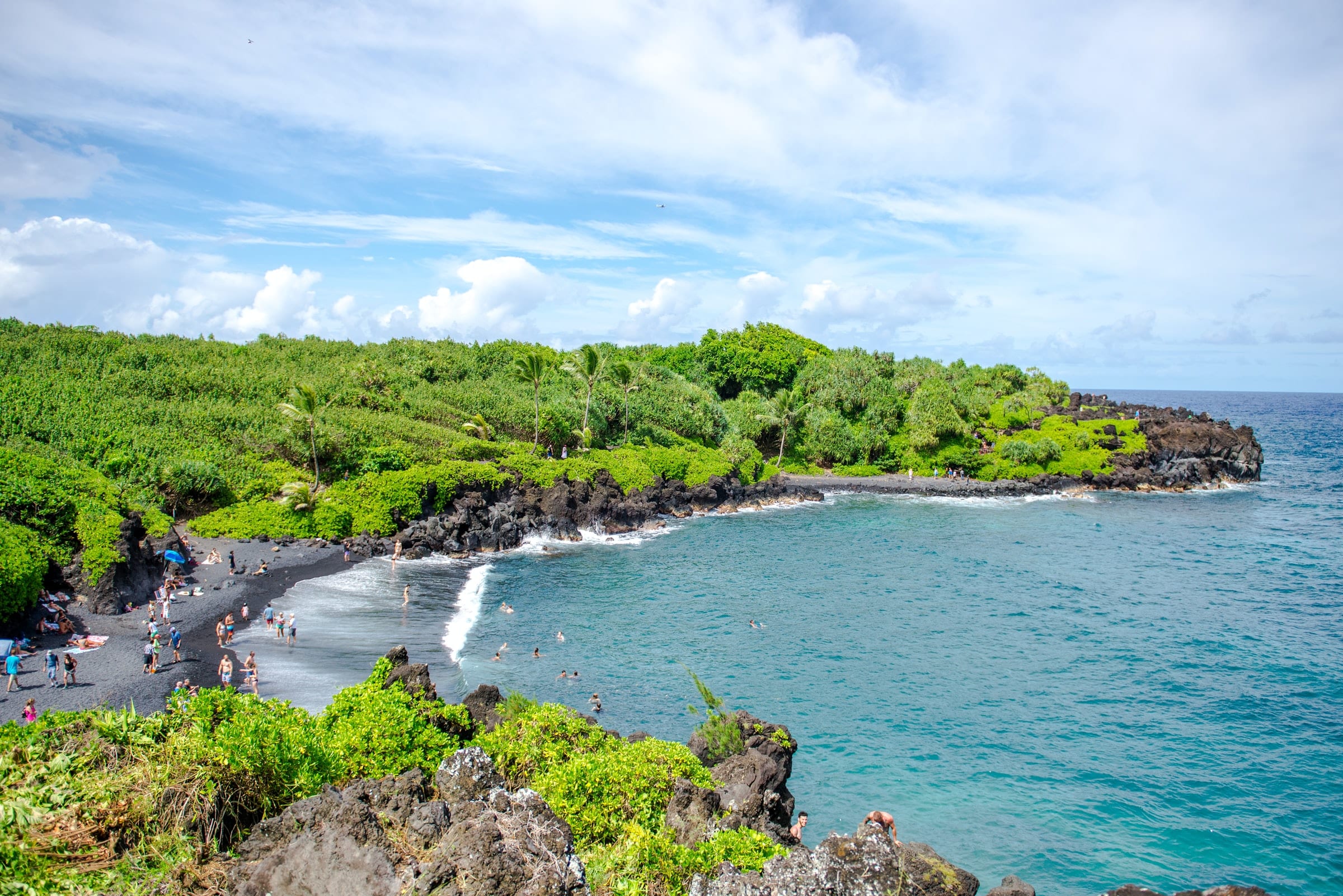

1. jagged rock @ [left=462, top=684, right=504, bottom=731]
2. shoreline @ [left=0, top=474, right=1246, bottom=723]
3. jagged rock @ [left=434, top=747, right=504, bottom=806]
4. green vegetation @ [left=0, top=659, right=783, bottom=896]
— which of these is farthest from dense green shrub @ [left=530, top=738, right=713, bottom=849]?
shoreline @ [left=0, top=474, right=1246, bottom=723]

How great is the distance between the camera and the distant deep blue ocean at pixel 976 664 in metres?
21.4

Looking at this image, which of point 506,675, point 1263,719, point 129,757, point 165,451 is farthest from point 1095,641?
point 165,451

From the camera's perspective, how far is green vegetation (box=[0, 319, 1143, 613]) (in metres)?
43.0

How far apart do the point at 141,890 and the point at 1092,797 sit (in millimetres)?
24278

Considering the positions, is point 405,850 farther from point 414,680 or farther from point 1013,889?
point 1013,889

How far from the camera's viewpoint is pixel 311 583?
38.1 metres

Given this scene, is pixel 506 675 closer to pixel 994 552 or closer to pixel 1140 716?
pixel 1140 716

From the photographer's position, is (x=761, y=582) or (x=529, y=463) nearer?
(x=761, y=582)

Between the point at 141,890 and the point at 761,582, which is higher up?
the point at 141,890

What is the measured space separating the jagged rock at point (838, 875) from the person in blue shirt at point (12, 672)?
2509 centimetres

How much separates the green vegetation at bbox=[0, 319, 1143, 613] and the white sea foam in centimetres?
871

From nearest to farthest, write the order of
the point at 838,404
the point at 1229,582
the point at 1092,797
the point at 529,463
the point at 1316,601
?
1. the point at 1092,797
2. the point at 1316,601
3. the point at 1229,582
4. the point at 529,463
5. the point at 838,404

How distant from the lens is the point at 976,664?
106ft

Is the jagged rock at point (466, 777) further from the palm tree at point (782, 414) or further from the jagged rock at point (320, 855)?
the palm tree at point (782, 414)
